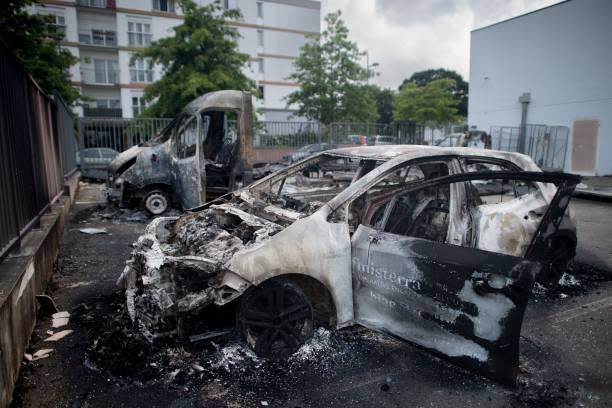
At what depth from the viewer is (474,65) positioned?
22.3m

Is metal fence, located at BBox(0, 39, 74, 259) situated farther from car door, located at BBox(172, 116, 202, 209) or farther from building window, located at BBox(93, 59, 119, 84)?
building window, located at BBox(93, 59, 119, 84)

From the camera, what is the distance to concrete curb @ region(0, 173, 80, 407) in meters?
2.62

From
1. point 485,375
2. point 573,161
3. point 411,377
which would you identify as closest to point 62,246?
point 411,377

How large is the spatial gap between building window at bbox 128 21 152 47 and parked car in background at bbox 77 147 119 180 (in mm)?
20104

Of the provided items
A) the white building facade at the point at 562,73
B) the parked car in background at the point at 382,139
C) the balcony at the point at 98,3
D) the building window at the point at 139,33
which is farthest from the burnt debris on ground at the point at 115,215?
the balcony at the point at 98,3

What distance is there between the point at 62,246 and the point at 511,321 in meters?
6.43

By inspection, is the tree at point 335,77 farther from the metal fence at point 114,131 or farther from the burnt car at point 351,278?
the burnt car at point 351,278

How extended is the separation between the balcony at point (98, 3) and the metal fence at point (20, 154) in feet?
93.0

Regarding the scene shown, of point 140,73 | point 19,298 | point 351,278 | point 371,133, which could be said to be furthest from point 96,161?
point 140,73

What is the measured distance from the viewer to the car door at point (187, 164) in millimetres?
8023

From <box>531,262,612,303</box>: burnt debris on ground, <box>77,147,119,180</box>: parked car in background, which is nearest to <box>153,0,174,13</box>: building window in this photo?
<box>77,147,119,180</box>: parked car in background

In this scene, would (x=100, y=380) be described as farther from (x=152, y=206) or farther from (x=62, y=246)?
(x=152, y=206)

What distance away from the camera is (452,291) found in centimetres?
283

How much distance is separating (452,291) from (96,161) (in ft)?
46.4
